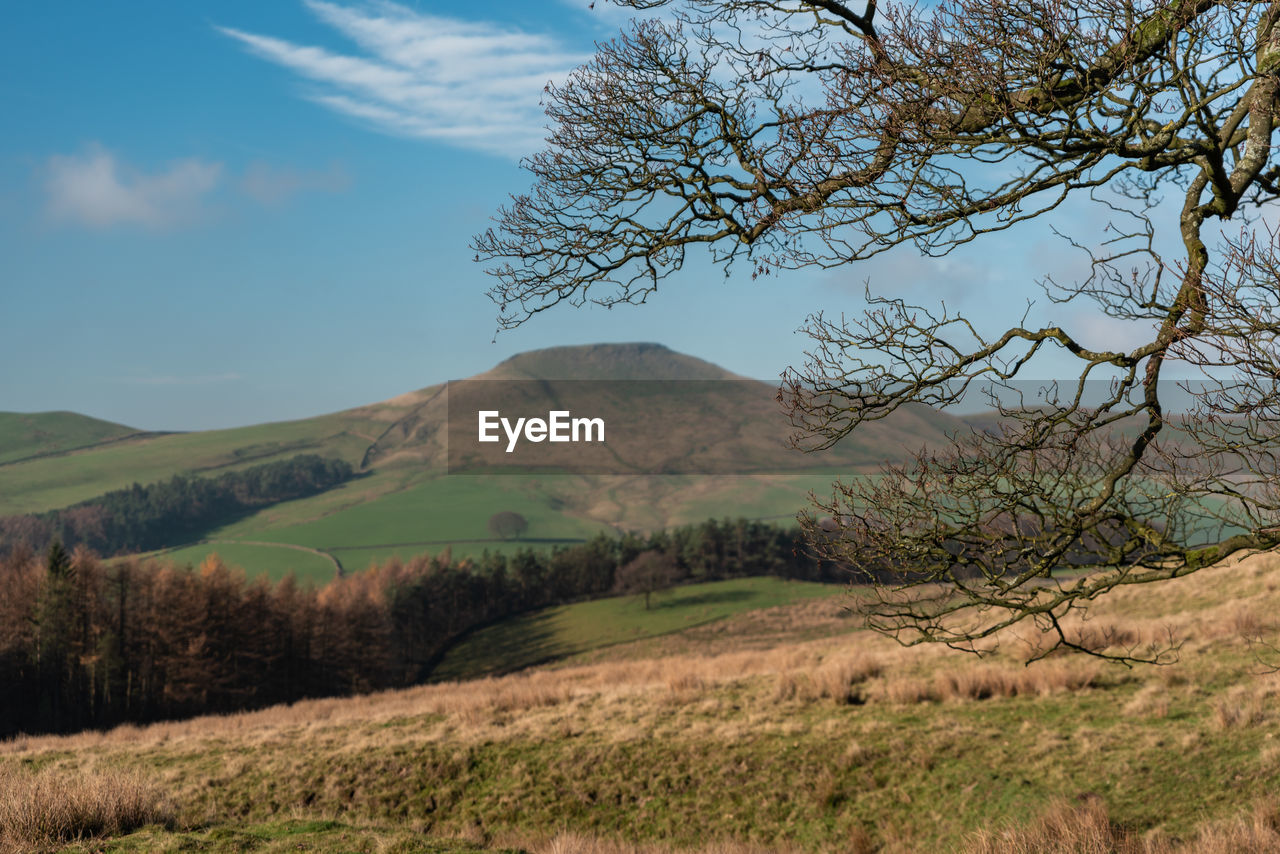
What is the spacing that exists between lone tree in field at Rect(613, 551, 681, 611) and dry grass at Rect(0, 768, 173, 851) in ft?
270

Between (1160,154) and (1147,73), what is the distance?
2.46 feet

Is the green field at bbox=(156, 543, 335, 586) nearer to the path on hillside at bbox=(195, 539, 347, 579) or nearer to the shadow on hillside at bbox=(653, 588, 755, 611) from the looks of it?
the path on hillside at bbox=(195, 539, 347, 579)

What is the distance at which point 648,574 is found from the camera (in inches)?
3784

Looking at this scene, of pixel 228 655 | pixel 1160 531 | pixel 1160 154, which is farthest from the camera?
pixel 228 655

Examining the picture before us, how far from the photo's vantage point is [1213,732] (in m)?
12.9

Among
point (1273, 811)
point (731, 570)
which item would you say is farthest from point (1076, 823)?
point (731, 570)

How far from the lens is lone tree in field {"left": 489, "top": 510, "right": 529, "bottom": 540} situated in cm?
17325

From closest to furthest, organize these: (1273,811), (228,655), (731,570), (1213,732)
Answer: (1273,811)
(1213,732)
(228,655)
(731,570)

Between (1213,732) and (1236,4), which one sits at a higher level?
(1236,4)

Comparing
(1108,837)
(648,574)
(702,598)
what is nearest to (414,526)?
(648,574)

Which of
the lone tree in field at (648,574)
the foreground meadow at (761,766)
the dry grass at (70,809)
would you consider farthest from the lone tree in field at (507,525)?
the dry grass at (70,809)

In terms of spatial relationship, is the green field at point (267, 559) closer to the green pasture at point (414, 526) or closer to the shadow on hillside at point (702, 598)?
the green pasture at point (414, 526)

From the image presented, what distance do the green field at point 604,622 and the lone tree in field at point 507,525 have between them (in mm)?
77719

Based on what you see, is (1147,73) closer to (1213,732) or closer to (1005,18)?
(1005,18)
